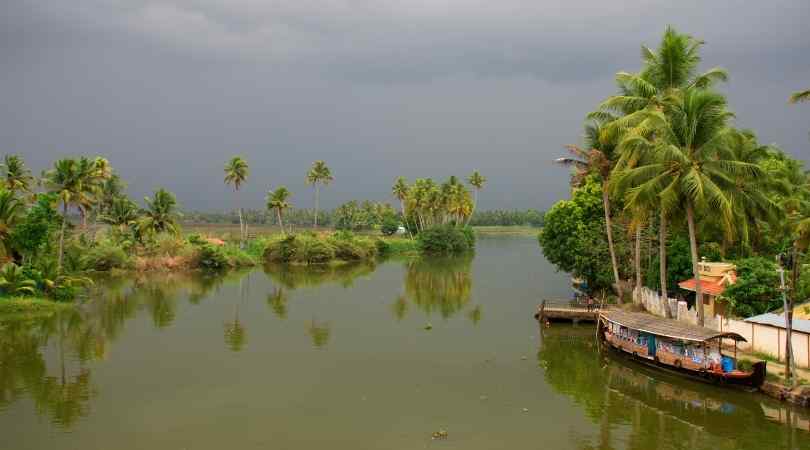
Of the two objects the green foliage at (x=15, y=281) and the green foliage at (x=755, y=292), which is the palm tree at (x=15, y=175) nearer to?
the green foliage at (x=15, y=281)

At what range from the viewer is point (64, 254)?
143 ft

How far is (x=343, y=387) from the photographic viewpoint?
22219 millimetres

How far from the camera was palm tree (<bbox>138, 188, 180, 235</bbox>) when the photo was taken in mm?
60906

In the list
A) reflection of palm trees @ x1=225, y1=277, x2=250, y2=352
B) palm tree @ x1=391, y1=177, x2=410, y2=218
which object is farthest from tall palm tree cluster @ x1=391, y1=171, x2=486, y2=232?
reflection of palm trees @ x1=225, y1=277, x2=250, y2=352

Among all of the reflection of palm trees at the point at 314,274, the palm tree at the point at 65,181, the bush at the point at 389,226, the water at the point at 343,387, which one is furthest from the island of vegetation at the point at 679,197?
the bush at the point at 389,226

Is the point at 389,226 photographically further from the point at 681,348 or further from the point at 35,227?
the point at 681,348

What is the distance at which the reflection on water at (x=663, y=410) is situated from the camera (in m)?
17.2

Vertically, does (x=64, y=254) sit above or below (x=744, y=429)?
above

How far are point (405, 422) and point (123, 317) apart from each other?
23.7m

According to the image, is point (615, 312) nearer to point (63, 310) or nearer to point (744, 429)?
point (744, 429)

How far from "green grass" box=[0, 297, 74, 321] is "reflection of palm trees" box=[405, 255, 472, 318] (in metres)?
21.7

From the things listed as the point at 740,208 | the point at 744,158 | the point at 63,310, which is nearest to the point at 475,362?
the point at 740,208

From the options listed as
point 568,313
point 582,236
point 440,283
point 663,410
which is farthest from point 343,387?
point 440,283

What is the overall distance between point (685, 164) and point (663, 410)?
935 centimetres
